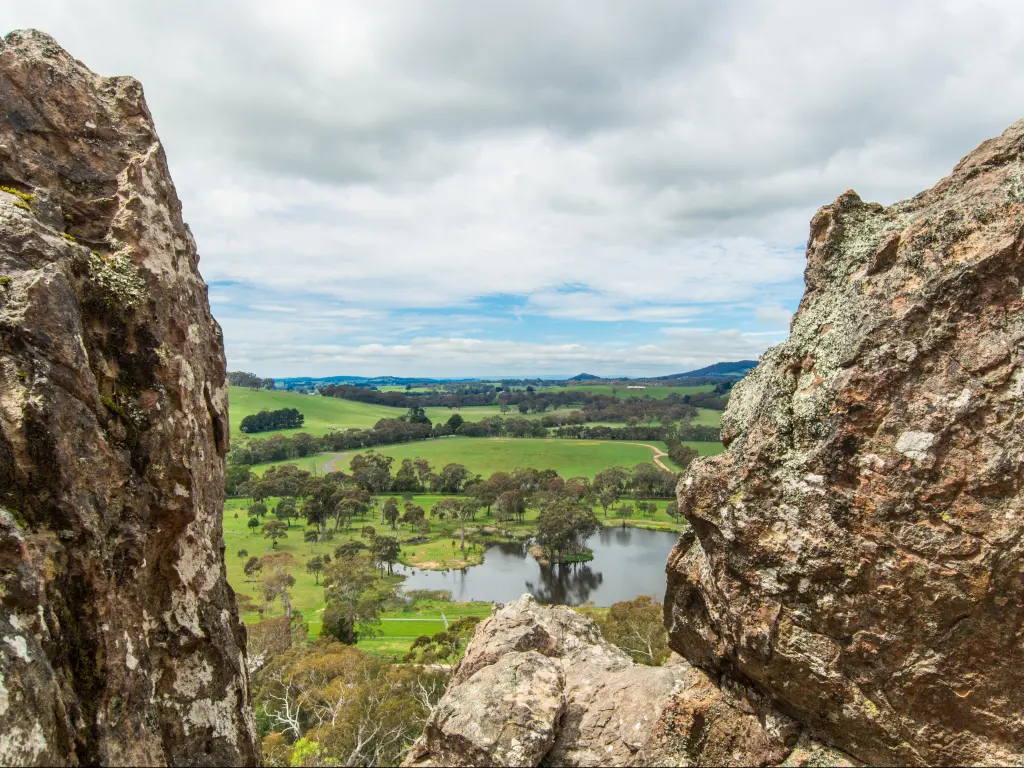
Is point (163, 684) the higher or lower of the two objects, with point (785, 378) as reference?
lower

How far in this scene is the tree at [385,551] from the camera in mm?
59891

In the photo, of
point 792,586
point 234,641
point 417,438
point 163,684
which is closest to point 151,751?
point 163,684

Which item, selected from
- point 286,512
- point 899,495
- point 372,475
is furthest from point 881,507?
point 372,475

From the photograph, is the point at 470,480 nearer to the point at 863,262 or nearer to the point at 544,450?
the point at 544,450

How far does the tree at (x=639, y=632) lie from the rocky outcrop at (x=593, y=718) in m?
17.1

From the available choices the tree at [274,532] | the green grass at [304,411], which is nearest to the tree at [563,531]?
the tree at [274,532]

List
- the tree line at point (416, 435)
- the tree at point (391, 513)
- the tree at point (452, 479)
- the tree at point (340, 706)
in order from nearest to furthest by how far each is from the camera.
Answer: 1. the tree at point (340, 706)
2. the tree at point (391, 513)
3. the tree at point (452, 479)
4. the tree line at point (416, 435)

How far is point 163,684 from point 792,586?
716 cm

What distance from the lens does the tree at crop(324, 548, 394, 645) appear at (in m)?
41.2

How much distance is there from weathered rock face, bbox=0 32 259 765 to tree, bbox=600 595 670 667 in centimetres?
2369

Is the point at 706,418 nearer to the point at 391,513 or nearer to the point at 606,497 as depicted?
the point at 606,497

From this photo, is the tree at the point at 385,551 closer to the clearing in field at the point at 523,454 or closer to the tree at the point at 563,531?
the tree at the point at 563,531

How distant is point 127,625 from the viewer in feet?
16.5

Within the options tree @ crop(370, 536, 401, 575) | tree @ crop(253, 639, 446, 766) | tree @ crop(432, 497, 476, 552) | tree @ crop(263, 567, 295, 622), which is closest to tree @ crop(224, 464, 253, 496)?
tree @ crop(432, 497, 476, 552)
